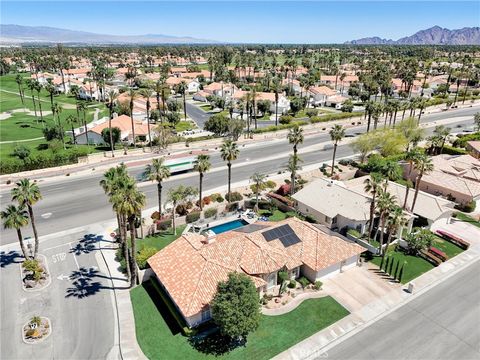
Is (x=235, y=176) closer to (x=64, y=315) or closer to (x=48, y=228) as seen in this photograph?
(x=48, y=228)

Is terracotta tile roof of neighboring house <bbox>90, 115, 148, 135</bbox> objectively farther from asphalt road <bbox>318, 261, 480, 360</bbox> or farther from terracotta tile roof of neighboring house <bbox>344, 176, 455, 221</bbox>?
asphalt road <bbox>318, 261, 480, 360</bbox>

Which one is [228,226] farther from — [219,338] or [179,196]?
[219,338]

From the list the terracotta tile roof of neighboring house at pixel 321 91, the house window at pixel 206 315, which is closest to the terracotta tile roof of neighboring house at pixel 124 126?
the house window at pixel 206 315

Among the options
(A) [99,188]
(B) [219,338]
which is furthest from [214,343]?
(A) [99,188]

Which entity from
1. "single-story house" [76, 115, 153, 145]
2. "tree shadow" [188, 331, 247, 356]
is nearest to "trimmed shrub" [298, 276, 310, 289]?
"tree shadow" [188, 331, 247, 356]

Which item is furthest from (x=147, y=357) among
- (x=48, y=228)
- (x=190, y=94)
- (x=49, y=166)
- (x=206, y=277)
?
(x=190, y=94)
